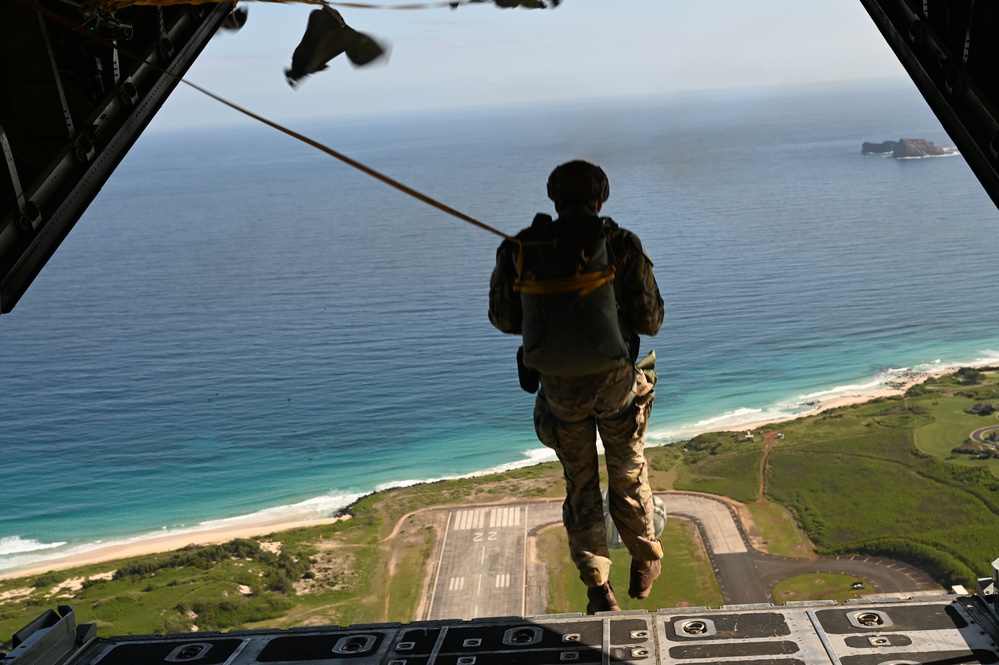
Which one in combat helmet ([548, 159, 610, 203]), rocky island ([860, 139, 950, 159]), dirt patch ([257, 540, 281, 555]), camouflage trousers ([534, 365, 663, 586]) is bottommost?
dirt patch ([257, 540, 281, 555])

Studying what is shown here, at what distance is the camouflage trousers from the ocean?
4888 cm

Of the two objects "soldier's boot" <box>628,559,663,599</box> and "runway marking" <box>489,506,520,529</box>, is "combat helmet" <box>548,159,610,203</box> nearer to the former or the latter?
"soldier's boot" <box>628,559,663,599</box>

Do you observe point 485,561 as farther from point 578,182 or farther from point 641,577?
point 578,182

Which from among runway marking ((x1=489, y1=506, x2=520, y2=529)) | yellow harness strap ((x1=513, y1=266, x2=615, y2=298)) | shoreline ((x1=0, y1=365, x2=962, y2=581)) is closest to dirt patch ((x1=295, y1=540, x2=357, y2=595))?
shoreline ((x1=0, y1=365, x2=962, y2=581))

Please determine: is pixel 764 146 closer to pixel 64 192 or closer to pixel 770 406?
pixel 770 406

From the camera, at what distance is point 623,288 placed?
5309 millimetres

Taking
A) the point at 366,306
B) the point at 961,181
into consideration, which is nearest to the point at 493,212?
the point at 366,306

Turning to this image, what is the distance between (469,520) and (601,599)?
42.9 meters

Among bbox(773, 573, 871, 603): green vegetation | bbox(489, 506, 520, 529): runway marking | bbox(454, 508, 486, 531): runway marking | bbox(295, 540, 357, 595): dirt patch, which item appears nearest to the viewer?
bbox(773, 573, 871, 603): green vegetation

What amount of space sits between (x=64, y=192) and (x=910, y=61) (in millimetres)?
4385

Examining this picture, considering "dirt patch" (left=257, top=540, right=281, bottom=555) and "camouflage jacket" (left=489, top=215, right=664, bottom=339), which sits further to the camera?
"dirt patch" (left=257, top=540, right=281, bottom=555)

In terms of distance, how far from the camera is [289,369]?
74.1 metres

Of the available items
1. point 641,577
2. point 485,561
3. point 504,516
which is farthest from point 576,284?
point 504,516

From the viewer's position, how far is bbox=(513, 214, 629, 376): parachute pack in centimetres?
505
